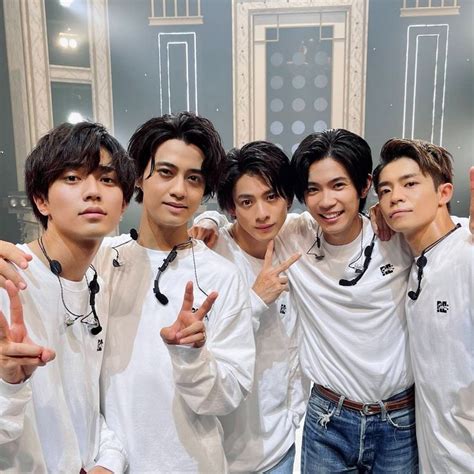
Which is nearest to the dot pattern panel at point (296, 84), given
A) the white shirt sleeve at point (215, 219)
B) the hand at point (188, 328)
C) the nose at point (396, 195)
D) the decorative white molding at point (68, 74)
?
the decorative white molding at point (68, 74)

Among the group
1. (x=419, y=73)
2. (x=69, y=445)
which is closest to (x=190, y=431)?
(x=69, y=445)

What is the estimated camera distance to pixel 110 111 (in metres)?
3.06

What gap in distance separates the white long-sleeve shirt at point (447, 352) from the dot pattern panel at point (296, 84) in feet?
6.15

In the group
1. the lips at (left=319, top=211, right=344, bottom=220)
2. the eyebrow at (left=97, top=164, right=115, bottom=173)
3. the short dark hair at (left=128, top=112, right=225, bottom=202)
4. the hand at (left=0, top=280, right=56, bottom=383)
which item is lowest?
the hand at (left=0, top=280, right=56, bottom=383)

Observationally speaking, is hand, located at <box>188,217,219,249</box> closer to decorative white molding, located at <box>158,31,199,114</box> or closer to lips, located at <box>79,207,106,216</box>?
lips, located at <box>79,207,106,216</box>

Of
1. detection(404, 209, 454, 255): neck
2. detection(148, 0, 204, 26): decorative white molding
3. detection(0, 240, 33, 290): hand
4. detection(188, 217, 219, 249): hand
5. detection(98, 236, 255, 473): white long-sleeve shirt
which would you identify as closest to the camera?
detection(0, 240, 33, 290): hand

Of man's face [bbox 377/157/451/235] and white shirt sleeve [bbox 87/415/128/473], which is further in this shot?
man's face [bbox 377/157/451/235]

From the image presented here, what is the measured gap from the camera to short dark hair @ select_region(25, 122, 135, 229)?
1.06m

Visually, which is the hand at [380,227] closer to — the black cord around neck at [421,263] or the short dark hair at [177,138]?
the black cord around neck at [421,263]

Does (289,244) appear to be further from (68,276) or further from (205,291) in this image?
(68,276)

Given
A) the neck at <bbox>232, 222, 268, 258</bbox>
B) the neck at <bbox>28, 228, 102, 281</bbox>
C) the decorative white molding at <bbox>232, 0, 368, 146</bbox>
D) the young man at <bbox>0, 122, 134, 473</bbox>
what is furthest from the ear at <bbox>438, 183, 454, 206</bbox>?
the decorative white molding at <bbox>232, 0, 368, 146</bbox>

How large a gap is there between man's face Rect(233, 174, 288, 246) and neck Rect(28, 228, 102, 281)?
0.60 metres

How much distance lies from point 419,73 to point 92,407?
2.96m

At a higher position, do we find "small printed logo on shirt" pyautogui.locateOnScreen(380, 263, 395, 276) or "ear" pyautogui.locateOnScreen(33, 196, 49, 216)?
"ear" pyautogui.locateOnScreen(33, 196, 49, 216)
